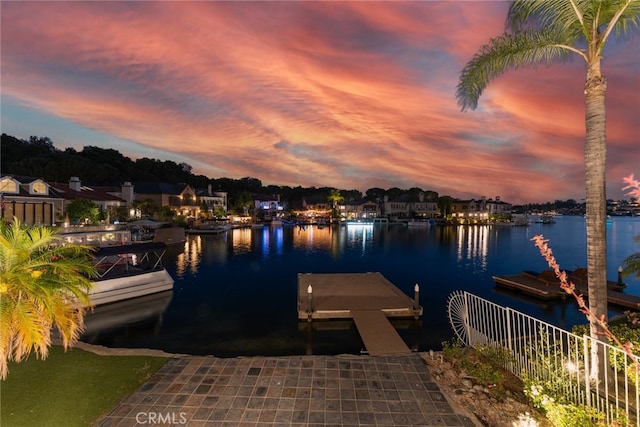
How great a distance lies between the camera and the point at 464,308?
1119 cm

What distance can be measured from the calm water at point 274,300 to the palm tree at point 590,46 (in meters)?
10.2

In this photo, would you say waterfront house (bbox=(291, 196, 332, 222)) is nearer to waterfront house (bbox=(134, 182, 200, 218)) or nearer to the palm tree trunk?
waterfront house (bbox=(134, 182, 200, 218))

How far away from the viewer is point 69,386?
8.44 m

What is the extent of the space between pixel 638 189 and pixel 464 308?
827 cm

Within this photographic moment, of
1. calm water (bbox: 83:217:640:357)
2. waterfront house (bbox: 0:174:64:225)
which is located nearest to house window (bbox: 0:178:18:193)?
waterfront house (bbox: 0:174:64:225)

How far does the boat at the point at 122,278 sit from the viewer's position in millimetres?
20969

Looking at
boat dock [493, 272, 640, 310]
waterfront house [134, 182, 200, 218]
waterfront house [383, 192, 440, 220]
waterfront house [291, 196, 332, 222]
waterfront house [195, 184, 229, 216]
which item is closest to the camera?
boat dock [493, 272, 640, 310]

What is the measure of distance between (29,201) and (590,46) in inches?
1776

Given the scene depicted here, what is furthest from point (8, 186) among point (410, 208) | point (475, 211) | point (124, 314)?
point (475, 211)

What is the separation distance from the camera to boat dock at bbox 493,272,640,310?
2240cm

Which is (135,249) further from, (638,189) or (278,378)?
(638,189)

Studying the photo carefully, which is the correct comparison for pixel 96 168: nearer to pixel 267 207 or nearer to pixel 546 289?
pixel 267 207

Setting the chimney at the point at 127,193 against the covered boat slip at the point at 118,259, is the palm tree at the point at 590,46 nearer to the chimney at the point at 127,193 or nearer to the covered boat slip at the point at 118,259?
the covered boat slip at the point at 118,259

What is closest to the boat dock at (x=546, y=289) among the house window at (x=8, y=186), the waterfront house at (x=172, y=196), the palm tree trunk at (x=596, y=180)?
the palm tree trunk at (x=596, y=180)
